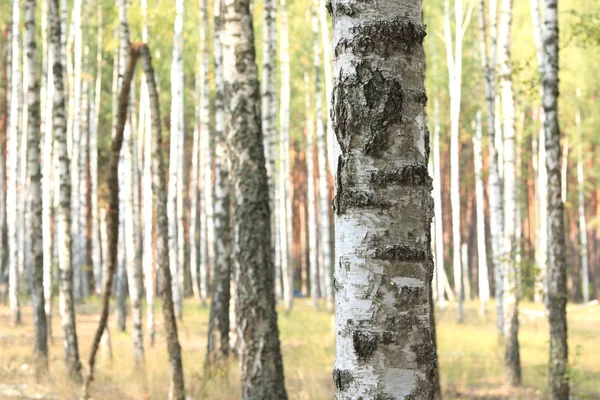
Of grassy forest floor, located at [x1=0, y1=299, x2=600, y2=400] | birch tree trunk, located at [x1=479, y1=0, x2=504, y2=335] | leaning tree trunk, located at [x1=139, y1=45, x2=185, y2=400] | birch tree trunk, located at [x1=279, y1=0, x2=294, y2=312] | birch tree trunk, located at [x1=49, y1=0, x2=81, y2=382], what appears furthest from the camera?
birch tree trunk, located at [x1=279, y1=0, x2=294, y2=312]

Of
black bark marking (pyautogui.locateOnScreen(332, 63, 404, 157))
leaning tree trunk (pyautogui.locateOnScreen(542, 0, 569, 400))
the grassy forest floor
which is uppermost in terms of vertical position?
black bark marking (pyautogui.locateOnScreen(332, 63, 404, 157))

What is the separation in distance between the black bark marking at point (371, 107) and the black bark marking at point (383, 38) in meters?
0.05

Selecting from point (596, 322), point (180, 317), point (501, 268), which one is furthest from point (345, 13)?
point (596, 322)

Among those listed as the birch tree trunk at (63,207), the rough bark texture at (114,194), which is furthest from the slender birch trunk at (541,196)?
the birch tree trunk at (63,207)

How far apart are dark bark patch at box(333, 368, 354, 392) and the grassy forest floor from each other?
18.6ft

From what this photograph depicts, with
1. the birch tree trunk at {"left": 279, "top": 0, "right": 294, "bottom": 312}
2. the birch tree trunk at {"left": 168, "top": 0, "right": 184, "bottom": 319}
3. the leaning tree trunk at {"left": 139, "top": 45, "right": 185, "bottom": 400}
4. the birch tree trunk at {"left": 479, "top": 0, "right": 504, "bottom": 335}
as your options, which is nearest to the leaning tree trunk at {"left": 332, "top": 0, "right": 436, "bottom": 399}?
the leaning tree trunk at {"left": 139, "top": 45, "right": 185, "bottom": 400}

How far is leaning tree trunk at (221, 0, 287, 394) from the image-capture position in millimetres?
6316

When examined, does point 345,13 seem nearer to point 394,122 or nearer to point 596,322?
point 394,122

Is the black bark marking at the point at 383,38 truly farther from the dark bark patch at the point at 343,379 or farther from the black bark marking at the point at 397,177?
the dark bark patch at the point at 343,379

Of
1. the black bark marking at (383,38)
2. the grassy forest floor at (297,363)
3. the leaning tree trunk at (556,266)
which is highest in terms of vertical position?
the black bark marking at (383,38)

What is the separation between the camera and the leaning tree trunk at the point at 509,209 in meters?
10.9

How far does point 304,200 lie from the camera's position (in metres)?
39.8

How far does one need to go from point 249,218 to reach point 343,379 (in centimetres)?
418

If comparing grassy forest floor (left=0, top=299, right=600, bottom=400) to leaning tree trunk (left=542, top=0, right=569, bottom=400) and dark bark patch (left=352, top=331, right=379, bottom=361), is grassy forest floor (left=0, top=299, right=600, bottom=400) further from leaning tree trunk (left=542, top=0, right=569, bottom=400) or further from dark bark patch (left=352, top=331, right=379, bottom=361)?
dark bark patch (left=352, top=331, right=379, bottom=361)
